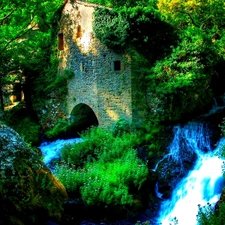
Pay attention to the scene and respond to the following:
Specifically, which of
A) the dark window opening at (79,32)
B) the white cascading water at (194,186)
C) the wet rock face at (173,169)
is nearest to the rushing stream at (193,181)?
the white cascading water at (194,186)

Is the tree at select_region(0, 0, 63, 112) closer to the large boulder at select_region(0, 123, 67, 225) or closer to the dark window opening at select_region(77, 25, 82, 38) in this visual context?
the dark window opening at select_region(77, 25, 82, 38)

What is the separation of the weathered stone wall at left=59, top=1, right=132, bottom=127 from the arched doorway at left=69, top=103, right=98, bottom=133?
32cm

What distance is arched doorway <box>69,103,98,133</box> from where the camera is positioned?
17.2 m

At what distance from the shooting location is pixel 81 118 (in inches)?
689

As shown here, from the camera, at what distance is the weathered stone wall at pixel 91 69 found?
1483 cm

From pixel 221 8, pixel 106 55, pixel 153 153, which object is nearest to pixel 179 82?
pixel 153 153

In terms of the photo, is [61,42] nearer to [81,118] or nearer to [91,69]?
[91,69]

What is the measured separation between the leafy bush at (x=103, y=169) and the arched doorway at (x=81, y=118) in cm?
260

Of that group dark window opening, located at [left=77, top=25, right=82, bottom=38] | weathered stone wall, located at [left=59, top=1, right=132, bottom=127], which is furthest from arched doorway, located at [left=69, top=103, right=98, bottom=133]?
dark window opening, located at [left=77, top=25, right=82, bottom=38]

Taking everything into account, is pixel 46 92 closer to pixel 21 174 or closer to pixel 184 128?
pixel 184 128

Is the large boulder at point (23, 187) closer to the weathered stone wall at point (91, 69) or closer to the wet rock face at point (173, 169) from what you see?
the wet rock face at point (173, 169)

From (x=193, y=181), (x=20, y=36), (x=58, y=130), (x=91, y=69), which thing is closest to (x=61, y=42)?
(x=20, y=36)

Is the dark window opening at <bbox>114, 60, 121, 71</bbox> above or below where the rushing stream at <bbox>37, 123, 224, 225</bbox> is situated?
above

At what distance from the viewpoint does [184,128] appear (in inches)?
525
